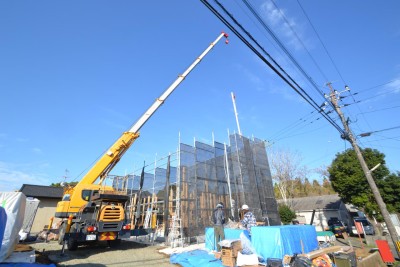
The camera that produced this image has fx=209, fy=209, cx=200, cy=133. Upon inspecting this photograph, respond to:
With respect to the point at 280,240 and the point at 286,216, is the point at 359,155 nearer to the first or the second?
the point at 280,240

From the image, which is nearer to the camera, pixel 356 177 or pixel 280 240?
pixel 280 240

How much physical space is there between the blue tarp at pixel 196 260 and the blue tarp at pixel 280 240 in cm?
→ 136

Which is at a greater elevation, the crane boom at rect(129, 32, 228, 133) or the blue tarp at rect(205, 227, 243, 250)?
the crane boom at rect(129, 32, 228, 133)

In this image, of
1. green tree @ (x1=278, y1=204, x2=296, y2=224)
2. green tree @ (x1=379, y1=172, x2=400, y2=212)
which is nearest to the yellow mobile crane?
green tree @ (x1=278, y1=204, x2=296, y2=224)

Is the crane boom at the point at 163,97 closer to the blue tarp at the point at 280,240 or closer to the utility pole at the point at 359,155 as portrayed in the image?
the blue tarp at the point at 280,240

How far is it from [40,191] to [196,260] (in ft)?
66.4

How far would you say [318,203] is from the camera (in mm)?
29156

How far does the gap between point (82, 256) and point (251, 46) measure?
9.39 m

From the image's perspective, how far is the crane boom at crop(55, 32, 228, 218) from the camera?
9594 millimetres

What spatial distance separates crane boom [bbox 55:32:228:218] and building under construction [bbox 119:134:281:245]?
2.66 m

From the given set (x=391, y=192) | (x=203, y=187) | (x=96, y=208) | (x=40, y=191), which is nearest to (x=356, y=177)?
(x=391, y=192)

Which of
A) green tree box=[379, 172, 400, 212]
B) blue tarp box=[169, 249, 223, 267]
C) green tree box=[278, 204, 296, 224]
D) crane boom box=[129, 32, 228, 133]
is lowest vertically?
blue tarp box=[169, 249, 223, 267]

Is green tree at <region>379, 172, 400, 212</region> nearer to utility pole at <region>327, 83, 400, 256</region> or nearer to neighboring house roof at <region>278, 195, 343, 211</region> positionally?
neighboring house roof at <region>278, 195, 343, 211</region>

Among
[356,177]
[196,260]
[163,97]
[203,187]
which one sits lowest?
[196,260]
